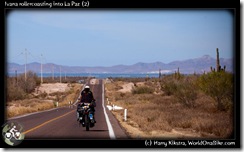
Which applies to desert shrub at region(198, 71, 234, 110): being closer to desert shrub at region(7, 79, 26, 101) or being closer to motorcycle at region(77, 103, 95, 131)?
motorcycle at region(77, 103, 95, 131)

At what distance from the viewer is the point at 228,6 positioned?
1029 cm

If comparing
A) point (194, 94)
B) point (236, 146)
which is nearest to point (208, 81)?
point (194, 94)

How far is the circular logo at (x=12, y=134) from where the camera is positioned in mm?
10609

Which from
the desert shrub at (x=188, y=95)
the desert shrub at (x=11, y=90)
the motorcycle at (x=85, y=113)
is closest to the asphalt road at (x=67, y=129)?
the motorcycle at (x=85, y=113)

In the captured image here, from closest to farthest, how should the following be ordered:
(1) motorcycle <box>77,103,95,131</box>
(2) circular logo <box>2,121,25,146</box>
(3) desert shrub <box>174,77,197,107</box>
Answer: (2) circular logo <box>2,121,25,146</box>, (1) motorcycle <box>77,103,95,131</box>, (3) desert shrub <box>174,77,197,107</box>

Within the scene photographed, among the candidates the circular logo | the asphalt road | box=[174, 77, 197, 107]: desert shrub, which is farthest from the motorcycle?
box=[174, 77, 197, 107]: desert shrub

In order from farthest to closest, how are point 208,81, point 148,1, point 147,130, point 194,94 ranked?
point 194,94 < point 208,81 < point 147,130 < point 148,1

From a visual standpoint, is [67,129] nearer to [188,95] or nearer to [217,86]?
[217,86]

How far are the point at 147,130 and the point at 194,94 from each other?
14115 mm

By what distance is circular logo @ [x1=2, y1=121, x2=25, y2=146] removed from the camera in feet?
34.8

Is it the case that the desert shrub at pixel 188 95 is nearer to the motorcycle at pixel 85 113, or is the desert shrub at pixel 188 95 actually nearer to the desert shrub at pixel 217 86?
the desert shrub at pixel 217 86

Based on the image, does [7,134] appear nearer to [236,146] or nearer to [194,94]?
[236,146]

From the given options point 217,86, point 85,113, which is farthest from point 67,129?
point 217,86

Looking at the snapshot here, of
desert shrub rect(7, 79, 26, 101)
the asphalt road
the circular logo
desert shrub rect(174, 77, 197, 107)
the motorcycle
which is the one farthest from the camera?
desert shrub rect(174, 77, 197, 107)
